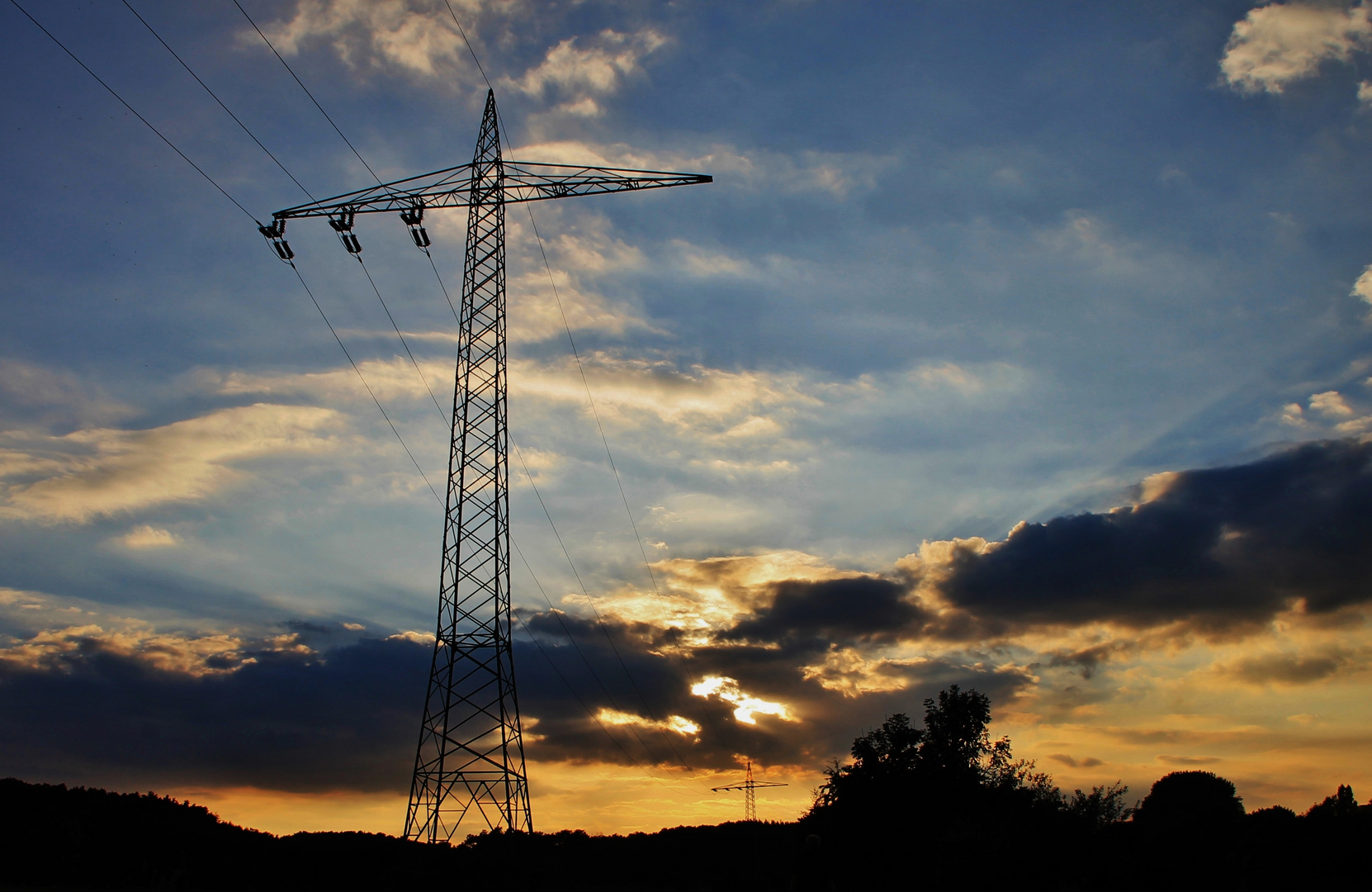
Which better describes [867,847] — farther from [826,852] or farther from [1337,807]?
[1337,807]

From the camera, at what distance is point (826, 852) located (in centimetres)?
5519

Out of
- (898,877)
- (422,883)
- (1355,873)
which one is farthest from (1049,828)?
(422,883)

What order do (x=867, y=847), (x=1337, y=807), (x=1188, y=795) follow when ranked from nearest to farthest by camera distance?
(x=1337, y=807), (x=867, y=847), (x=1188, y=795)

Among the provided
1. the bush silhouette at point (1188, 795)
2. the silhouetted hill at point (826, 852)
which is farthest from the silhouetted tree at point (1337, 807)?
the bush silhouette at point (1188, 795)

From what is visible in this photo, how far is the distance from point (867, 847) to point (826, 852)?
263 cm

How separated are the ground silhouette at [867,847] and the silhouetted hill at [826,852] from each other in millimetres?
94

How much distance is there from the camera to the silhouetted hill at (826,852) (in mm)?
36219

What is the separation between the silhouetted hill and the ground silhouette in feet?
0.31

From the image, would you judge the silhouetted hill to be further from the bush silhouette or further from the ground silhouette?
the bush silhouette

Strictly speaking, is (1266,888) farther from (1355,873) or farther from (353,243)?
(353,243)

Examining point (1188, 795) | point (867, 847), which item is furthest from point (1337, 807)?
point (1188, 795)

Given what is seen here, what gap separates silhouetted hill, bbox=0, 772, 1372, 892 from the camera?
119ft

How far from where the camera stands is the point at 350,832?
196 feet

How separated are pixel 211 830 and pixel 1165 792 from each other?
75906 millimetres
